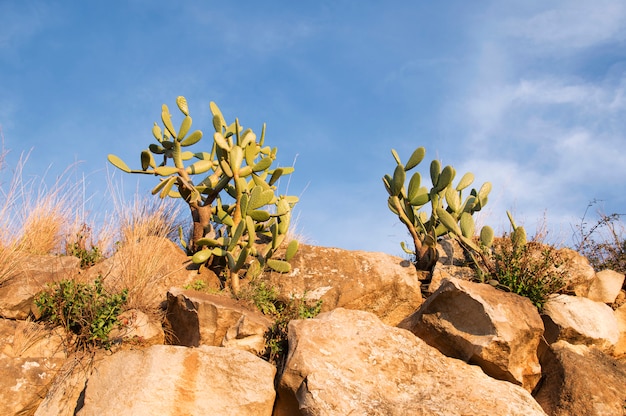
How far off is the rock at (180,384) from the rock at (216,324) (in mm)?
357

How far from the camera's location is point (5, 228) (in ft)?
17.4

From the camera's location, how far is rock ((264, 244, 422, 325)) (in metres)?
5.14

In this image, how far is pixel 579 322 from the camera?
4.86m

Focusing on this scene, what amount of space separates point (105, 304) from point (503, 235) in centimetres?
383

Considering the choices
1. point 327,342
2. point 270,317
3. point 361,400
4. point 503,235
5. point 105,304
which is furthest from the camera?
point 503,235

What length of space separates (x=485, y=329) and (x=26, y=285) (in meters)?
3.49

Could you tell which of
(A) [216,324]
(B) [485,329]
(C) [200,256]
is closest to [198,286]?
(C) [200,256]

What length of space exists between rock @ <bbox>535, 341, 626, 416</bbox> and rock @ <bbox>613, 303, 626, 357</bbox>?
0.64m

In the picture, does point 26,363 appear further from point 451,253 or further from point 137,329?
point 451,253

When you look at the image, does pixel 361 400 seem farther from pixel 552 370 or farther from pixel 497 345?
pixel 552 370

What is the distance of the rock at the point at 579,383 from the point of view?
414 cm

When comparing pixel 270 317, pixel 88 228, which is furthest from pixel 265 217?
pixel 88 228

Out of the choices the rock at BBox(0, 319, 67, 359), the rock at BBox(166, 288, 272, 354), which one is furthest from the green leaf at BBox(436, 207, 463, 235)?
the rock at BBox(0, 319, 67, 359)

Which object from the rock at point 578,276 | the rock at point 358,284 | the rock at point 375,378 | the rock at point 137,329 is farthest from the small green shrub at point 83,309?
the rock at point 578,276
